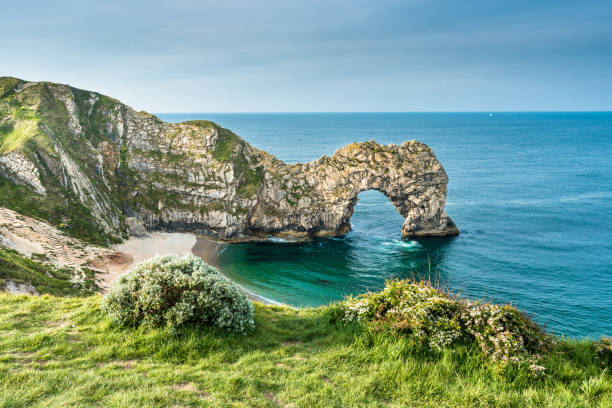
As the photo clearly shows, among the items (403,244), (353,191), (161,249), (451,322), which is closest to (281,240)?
(353,191)

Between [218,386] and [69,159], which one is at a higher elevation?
[69,159]

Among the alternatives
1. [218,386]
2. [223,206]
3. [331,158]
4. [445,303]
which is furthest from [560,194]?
[218,386]

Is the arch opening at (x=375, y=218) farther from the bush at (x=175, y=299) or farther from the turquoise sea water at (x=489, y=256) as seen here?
the bush at (x=175, y=299)

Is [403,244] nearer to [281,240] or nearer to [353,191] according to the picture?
[353,191]

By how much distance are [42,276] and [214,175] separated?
32695 mm

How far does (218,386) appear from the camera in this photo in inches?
321

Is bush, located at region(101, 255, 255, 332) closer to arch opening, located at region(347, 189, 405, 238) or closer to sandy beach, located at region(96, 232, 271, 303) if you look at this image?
sandy beach, located at region(96, 232, 271, 303)

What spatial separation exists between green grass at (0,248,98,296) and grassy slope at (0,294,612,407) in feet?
50.8

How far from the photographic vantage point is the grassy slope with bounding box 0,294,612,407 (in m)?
7.74

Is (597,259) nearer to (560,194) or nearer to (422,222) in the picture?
→ (422,222)

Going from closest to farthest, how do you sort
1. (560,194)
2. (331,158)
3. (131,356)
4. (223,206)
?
1. (131,356)
2. (223,206)
3. (331,158)
4. (560,194)

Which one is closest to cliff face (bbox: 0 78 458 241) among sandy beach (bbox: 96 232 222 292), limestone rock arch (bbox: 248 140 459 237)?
limestone rock arch (bbox: 248 140 459 237)

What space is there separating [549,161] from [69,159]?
13870 cm

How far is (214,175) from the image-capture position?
5719 cm
